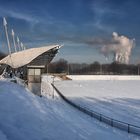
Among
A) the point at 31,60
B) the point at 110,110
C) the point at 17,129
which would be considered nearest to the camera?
the point at 17,129

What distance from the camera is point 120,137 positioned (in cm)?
2125

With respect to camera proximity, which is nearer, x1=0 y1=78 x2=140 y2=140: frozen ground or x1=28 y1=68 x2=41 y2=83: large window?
x1=0 y1=78 x2=140 y2=140: frozen ground

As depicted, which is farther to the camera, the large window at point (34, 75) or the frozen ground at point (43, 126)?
the large window at point (34, 75)

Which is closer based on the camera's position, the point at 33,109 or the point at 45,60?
the point at 33,109

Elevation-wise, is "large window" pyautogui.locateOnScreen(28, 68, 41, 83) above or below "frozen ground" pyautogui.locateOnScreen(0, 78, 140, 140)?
above

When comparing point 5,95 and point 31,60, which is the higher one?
point 31,60

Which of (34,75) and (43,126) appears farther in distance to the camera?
(34,75)

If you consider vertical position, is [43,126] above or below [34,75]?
below

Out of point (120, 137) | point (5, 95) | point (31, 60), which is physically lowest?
point (120, 137)

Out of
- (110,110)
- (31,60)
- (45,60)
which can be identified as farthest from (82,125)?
(45,60)

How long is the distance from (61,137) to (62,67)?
174785 mm

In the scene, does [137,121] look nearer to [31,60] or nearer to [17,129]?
[17,129]

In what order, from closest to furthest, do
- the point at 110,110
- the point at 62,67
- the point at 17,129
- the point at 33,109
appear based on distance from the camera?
the point at 17,129
the point at 33,109
the point at 110,110
the point at 62,67

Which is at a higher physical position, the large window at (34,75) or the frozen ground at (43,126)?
the large window at (34,75)
